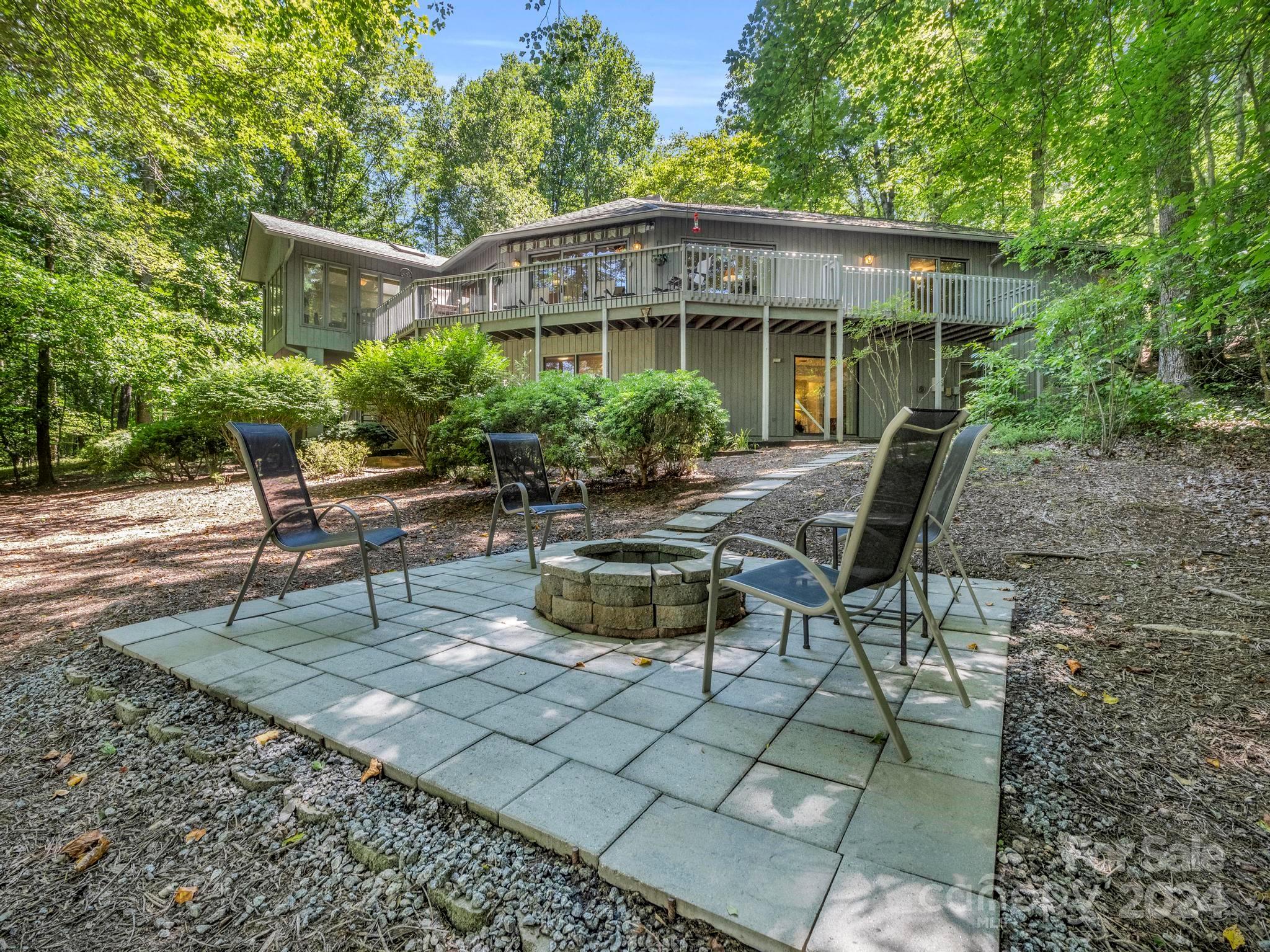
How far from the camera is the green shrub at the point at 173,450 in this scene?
35.1 feet

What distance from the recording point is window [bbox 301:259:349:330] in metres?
15.2

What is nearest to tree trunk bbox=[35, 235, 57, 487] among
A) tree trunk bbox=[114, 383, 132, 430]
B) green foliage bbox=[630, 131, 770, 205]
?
tree trunk bbox=[114, 383, 132, 430]

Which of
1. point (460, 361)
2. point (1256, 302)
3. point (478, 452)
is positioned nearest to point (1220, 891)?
point (478, 452)

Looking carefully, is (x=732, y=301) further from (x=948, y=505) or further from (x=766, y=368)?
(x=948, y=505)

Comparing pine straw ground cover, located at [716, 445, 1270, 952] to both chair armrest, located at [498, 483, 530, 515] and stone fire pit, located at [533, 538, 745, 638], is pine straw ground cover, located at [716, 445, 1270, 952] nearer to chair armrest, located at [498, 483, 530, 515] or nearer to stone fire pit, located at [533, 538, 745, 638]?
stone fire pit, located at [533, 538, 745, 638]

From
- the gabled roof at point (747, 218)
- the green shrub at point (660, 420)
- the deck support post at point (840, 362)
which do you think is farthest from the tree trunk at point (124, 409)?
the deck support post at point (840, 362)

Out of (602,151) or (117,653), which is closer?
(117,653)

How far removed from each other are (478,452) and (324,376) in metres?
5.89

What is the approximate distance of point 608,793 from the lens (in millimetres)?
1588

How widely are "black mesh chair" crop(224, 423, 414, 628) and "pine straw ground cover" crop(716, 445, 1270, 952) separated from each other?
9.38ft

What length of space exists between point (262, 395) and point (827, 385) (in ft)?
36.1

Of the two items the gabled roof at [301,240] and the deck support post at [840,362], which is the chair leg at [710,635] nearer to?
the deck support post at [840,362]

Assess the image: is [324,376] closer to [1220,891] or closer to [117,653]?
[117,653]

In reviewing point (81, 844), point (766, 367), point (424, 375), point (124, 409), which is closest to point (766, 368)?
point (766, 367)
